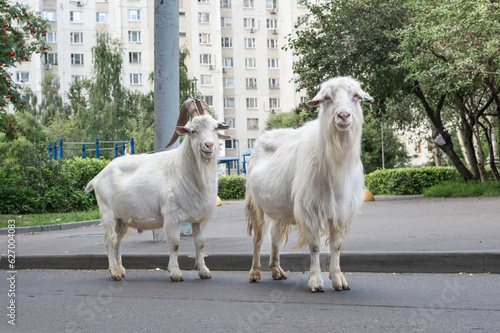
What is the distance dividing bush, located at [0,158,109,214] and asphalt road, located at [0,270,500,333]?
14.3 metres

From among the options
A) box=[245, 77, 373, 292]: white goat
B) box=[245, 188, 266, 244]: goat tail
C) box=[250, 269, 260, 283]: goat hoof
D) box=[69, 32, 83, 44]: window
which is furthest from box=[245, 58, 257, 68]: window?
box=[250, 269, 260, 283]: goat hoof

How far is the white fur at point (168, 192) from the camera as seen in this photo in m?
→ 7.94

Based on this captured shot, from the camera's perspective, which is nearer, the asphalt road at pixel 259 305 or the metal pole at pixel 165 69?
the asphalt road at pixel 259 305

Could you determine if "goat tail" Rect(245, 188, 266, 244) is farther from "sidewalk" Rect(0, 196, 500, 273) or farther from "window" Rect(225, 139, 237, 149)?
"window" Rect(225, 139, 237, 149)

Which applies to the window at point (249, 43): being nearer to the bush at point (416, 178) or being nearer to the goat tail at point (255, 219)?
the bush at point (416, 178)

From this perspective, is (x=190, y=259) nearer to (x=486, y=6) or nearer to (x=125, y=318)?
(x=125, y=318)

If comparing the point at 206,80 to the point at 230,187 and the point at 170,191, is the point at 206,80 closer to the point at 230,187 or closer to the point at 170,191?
the point at 230,187

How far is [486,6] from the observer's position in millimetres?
20406

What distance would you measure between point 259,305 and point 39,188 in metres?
17.4

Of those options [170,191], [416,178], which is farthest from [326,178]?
[416,178]

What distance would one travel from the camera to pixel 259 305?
622 centimetres

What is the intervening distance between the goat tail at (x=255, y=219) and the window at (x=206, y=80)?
77.2m

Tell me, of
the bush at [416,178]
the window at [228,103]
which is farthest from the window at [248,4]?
the bush at [416,178]

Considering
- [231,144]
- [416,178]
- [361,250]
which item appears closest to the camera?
[361,250]
